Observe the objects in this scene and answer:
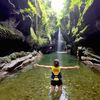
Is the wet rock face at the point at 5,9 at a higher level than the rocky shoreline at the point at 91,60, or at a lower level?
higher

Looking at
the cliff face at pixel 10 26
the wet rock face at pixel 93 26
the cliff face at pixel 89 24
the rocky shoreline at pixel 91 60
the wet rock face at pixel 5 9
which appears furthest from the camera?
the cliff face at pixel 89 24

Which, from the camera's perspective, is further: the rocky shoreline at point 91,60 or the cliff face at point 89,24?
the cliff face at point 89,24

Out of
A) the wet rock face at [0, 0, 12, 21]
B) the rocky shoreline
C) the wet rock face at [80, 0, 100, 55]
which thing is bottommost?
the rocky shoreline

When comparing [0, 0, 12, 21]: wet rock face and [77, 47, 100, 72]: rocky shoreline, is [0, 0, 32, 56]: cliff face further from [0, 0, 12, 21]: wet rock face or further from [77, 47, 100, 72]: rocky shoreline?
[77, 47, 100, 72]: rocky shoreline

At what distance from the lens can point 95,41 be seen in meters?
22.3

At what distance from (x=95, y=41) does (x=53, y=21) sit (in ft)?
98.6

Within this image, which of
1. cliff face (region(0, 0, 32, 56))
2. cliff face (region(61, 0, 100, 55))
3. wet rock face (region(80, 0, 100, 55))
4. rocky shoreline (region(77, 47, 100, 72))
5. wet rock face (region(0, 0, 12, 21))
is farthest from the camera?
cliff face (region(61, 0, 100, 55))

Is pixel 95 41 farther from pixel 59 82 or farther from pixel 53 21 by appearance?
pixel 53 21

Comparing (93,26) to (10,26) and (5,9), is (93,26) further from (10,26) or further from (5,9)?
(5,9)

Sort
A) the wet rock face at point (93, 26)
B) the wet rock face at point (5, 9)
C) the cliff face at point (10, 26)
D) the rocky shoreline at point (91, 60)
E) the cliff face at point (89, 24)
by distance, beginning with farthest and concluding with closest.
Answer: the cliff face at point (89, 24) → the wet rock face at point (93, 26) → the wet rock face at point (5, 9) → the cliff face at point (10, 26) → the rocky shoreline at point (91, 60)

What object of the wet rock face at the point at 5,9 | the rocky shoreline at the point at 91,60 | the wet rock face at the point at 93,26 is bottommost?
the rocky shoreline at the point at 91,60

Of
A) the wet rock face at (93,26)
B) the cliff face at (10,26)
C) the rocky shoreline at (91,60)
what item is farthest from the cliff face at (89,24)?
the cliff face at (10,26)

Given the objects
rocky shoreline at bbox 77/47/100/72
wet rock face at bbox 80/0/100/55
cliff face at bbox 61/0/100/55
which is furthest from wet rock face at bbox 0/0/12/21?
rocky shoreline at bbox 77/47/100/72

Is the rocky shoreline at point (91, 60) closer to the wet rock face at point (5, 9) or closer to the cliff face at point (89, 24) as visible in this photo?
the cliff face at point (89, 24)
